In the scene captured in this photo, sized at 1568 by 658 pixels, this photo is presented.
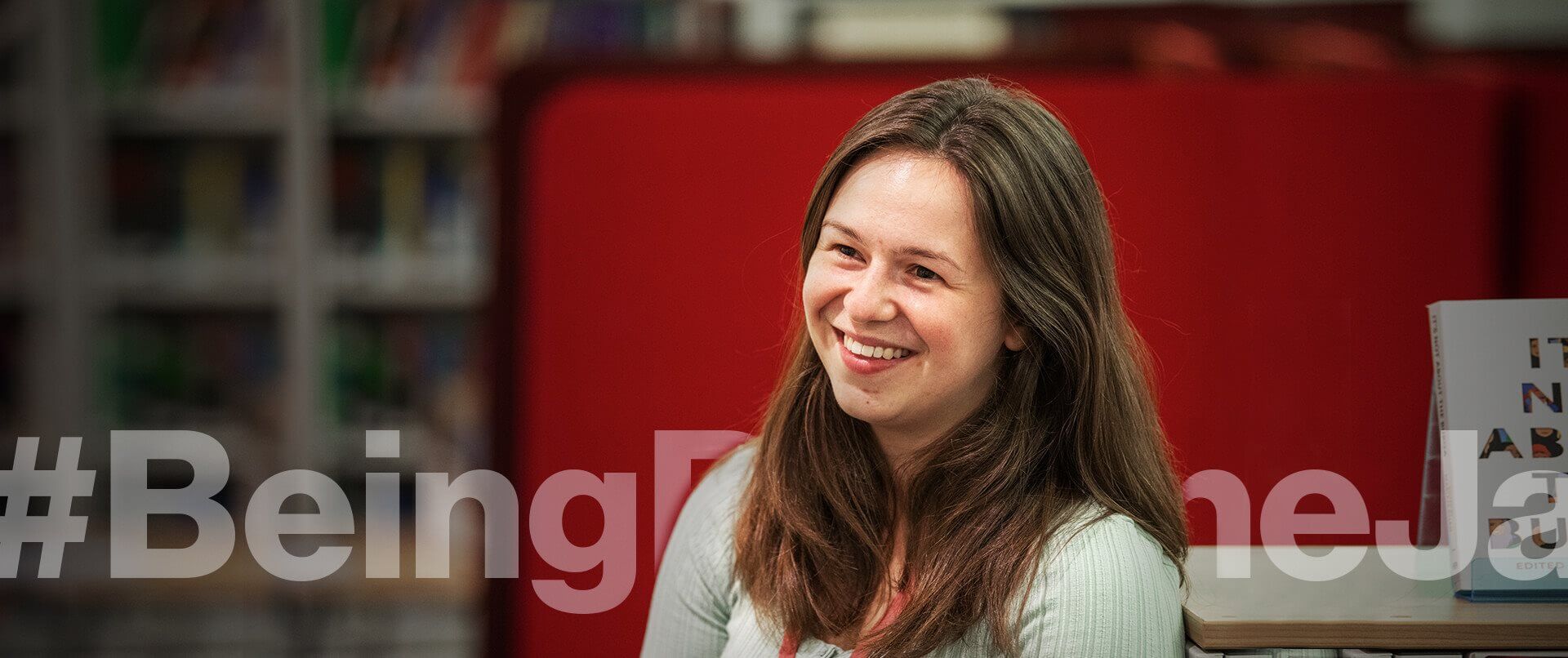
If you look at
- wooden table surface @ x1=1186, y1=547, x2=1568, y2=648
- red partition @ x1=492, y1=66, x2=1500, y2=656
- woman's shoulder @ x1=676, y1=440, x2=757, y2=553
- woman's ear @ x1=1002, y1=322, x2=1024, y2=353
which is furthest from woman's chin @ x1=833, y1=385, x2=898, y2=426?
red partition @ x1=492, y1=66, x2=1500, y2=656

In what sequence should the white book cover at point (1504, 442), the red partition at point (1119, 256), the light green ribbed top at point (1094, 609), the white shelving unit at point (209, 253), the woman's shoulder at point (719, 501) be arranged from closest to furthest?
the light green ribbed top at point (1094, 609) → the white book cover at point (1504, 442) → the woman's shoulder at point (719, 501) → the red partition at point (1119, 256) → the white shelving unit at point (209, 253)

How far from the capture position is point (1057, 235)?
123 centimetres

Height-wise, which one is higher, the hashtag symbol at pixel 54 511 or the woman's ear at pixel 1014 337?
the woman's ear at pixel 1014 337

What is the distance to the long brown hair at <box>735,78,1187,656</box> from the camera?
122 cm

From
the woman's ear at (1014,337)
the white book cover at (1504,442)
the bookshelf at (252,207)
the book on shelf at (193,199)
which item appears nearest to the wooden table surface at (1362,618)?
the white book cover at (1504,442)

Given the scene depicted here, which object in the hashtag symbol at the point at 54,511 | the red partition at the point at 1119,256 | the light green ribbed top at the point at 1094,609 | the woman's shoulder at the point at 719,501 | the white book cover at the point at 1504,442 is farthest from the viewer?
the hashtag symbol at the point at 54,511

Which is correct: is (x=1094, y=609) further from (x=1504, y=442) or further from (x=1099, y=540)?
(x=1504, y=442)

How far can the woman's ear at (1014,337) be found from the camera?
4.17 ft

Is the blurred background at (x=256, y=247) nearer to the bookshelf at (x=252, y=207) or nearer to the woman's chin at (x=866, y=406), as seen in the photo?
the bookshelf at (x=252, y=207)

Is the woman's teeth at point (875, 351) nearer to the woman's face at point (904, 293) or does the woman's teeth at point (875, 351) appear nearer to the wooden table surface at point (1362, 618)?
the woman's face at point (904, 293)

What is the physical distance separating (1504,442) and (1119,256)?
22.2 inches

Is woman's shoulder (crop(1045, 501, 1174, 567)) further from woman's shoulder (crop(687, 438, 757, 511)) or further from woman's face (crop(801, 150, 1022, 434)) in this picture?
woman's shoulder (crop(687, 438, 757, 511))

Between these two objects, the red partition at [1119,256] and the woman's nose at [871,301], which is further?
the red partition at [1119,256]

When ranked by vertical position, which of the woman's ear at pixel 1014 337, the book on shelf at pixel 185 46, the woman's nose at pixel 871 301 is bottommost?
the woman's ear at pixel 1014 337
